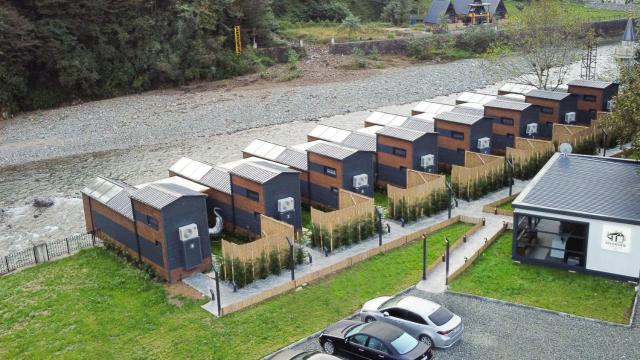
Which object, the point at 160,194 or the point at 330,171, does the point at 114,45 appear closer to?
the point at 330,171

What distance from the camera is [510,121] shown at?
128ft

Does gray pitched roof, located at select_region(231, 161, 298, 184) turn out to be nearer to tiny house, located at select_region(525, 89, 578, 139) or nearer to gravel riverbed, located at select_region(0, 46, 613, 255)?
gravel riverbed, located at select_region(0, 46, 613, 255)

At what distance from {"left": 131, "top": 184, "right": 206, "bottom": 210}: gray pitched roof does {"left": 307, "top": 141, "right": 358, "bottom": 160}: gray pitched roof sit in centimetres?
786

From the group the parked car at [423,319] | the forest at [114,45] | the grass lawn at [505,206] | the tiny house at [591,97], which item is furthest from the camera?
the forest at [114,45]

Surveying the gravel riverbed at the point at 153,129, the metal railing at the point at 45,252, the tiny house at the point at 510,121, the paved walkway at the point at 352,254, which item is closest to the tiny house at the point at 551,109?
the tiny house at the point at 510,121

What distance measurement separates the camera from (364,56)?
79.2 m

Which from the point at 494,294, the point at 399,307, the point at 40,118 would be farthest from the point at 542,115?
the point at 40,118

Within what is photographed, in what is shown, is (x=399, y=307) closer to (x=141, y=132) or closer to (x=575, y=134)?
(x=575, y=134)

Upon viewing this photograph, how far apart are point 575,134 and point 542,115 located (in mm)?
4947

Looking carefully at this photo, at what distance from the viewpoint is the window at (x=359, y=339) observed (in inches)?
727

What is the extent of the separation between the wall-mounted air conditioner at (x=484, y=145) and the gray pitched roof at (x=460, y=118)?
1.16 meters

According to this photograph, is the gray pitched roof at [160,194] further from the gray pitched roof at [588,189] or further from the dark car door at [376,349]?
the gray pitched roof at [588,189]

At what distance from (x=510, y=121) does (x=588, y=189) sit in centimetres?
1440

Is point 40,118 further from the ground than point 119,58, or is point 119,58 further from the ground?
point 119,58
